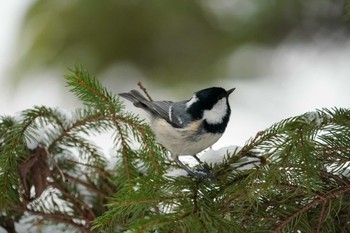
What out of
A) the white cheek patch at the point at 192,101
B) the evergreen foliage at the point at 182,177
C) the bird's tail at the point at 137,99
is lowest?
the evergreen foliage at the point at 182,177

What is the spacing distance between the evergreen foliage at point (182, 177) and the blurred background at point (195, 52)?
0.94 metres

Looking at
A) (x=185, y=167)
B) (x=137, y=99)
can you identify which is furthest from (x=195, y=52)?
(x=185, y=167)

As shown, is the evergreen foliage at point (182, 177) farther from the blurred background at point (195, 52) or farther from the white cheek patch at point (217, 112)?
the blurred background at point (195, 52)

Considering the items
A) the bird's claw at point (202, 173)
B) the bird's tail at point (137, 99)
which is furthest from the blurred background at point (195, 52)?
the bird's claw at point (202, 173)

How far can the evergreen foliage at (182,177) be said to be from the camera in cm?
76

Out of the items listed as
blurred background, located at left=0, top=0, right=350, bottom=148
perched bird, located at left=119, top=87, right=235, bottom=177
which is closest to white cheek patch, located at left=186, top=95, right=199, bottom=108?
perched bird, located at left=119, top=87, right=235, bottom=177

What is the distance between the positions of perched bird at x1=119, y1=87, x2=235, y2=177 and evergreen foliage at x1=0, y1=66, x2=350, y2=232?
3 cm

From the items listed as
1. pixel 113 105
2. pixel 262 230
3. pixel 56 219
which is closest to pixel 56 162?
pixel 56 219

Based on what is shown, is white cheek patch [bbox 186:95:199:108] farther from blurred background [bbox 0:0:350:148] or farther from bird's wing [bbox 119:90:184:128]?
blurred background [bbox 0:0:350:148]

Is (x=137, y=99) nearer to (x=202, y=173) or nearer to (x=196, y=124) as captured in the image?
(x=196, y=124)

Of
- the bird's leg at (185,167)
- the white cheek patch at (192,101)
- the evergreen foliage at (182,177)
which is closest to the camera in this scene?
the evergreen foliage at (182,177)

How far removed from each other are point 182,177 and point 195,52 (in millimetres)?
1348

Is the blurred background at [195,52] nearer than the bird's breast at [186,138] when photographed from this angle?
No

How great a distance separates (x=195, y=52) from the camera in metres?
2.17
